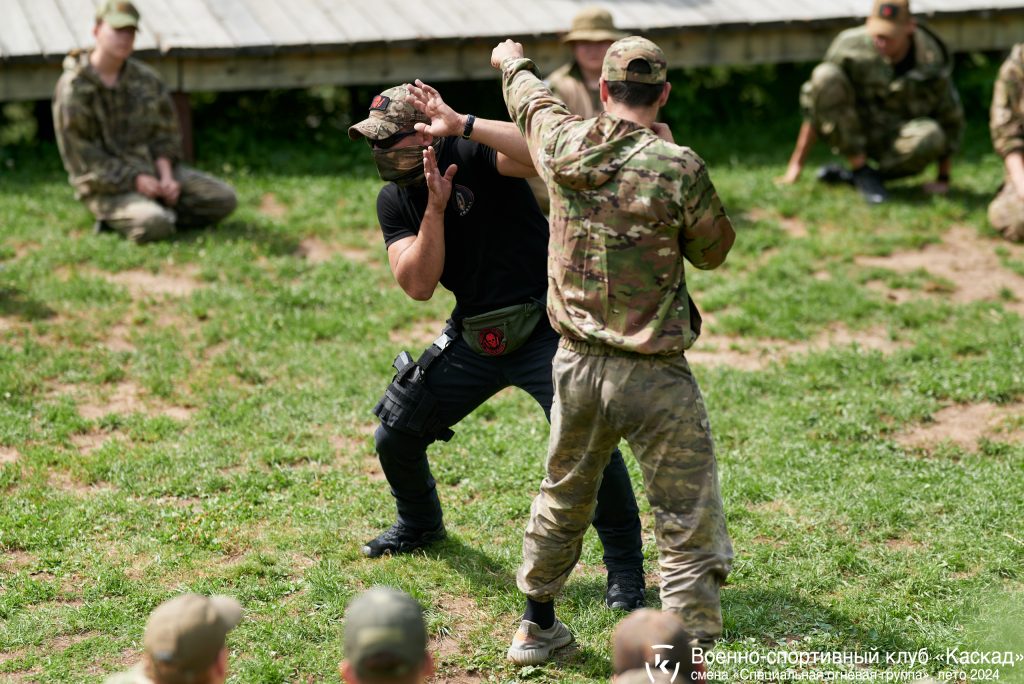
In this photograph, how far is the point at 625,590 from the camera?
5.11 metres

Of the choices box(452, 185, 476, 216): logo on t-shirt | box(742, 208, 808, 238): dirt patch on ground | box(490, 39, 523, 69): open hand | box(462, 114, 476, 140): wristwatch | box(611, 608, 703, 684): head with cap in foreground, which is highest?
box(490, 39, 523, 69): open hand

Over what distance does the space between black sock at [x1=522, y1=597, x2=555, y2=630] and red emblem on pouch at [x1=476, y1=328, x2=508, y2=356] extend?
3.27 feet

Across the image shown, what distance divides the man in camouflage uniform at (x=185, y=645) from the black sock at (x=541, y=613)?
1626 millimetres

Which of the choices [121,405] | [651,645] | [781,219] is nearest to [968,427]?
[781,219]

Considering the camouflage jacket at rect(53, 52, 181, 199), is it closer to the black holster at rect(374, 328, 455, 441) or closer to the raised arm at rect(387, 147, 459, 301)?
the black holster at rect(374, 328, 455, 441)

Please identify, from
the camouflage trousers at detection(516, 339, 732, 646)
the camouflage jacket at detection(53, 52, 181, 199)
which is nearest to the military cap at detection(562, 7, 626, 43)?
the camouflage jacket at detection(53, 52, 181, 199)

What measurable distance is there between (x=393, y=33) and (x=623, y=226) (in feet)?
24.8

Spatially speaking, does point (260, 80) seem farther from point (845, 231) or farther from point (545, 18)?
point (845, 231)

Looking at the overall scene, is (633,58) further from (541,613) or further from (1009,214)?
(1009,214)

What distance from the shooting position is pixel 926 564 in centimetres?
535

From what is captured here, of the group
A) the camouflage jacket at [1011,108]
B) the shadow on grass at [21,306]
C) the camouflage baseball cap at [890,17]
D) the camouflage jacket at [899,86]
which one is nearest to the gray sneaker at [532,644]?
the shadow on grass at [21,306]

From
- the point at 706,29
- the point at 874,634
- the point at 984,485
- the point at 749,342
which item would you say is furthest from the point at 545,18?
the point at 874,634

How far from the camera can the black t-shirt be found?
16.2 ft

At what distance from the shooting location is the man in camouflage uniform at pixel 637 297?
4.06 meters
